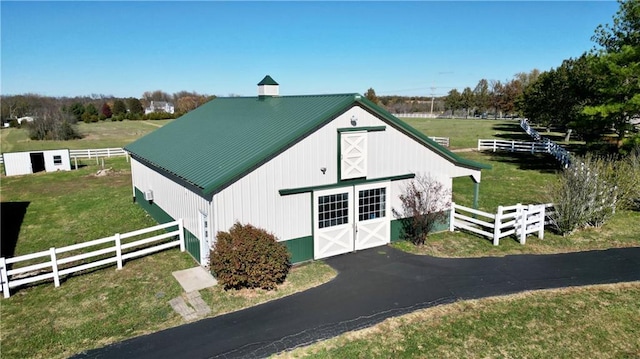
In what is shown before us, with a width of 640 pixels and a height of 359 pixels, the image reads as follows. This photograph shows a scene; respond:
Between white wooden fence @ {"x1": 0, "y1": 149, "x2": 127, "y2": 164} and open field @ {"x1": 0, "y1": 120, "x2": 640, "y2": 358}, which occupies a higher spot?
white wooden fence @ {"x1": 0, "y1": 149, "x2": 127, "y2": 164}

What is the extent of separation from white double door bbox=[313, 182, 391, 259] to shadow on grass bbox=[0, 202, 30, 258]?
10.5 m

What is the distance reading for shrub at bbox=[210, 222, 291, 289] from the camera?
1073cm

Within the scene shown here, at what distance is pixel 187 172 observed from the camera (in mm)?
13117

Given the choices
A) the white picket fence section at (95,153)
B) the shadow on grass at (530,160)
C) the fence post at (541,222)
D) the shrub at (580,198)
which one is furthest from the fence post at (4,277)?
the white picket fence section at (95,153)

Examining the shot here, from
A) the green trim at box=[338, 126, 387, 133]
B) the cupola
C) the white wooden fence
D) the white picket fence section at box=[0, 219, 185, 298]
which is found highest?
the cupola

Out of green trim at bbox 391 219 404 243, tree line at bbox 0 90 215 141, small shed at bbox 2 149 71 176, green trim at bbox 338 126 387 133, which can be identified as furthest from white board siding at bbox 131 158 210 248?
tree line at bbox 0 90 215 141

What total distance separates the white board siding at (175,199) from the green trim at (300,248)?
7.57 ft

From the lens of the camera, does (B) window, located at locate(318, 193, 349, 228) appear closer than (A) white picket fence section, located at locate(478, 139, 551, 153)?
Yes

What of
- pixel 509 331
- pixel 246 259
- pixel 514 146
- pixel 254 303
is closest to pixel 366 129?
pixel 246 259

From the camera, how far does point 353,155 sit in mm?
13156

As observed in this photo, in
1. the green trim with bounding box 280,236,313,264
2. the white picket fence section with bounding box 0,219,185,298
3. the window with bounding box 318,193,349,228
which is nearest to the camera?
the white picket fence section with bounding box 0,219,185,298

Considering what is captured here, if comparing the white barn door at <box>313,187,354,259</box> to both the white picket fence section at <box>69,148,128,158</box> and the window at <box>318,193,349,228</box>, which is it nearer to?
the window at <box>318,193,349,228</box>

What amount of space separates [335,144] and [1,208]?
1861 cm

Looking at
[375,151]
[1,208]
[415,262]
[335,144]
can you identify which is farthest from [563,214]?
[1,208]
